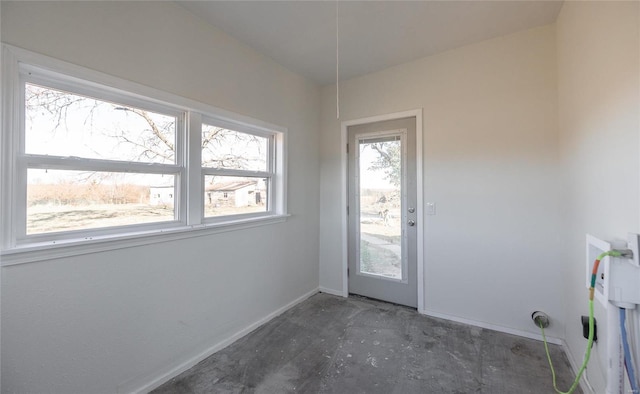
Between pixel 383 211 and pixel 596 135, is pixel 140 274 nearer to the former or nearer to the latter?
pixel 383 211

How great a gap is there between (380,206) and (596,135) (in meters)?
1.78

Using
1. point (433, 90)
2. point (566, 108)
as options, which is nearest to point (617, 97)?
point (566, 108)

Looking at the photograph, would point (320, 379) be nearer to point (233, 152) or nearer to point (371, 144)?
point (233, 152)

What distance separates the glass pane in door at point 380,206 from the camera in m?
2.84

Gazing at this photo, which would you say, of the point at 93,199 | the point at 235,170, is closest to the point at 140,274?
the point at 93,199

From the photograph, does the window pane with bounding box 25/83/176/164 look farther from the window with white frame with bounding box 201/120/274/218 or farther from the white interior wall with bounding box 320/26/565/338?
the white interior wall with bounding box 320/26/565/338

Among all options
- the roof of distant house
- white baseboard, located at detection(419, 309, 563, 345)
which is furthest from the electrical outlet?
the roof of distant house

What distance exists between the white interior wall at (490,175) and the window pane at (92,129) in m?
2.16

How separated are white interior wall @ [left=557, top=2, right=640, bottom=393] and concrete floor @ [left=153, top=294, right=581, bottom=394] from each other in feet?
1.30

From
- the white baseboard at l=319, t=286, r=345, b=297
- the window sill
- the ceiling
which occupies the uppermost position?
the ceiling

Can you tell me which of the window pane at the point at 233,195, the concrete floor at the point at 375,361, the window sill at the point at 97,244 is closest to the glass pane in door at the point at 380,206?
the concrete floor at the point at 375,361

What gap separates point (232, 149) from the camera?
237 centimetres

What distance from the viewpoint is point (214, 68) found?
2078mm

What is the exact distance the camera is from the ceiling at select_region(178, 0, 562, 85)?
1.88 metres
